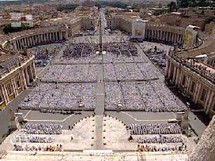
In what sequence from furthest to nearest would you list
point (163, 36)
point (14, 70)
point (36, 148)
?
point (163, 36)
point (14, 70)
point (36, 148)

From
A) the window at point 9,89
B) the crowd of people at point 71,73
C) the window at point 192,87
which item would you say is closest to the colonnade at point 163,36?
the crowd of people at point 71,73

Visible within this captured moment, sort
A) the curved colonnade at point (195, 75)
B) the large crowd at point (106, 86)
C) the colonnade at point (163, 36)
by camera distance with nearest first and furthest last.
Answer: the curved colonnade at point (195, 75), the large crowd at point (106, 86), the colonnade at point (163, 36)

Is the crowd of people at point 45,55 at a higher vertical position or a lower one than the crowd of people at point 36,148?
higher

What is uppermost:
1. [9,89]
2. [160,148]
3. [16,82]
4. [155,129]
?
[16,82]

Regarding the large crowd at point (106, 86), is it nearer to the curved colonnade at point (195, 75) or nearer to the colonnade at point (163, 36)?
the curved colonnade at point (195, 75)

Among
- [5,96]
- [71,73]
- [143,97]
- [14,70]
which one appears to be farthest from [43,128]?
[71,73]

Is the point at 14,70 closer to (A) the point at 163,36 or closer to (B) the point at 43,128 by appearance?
(B) the point at 43,128

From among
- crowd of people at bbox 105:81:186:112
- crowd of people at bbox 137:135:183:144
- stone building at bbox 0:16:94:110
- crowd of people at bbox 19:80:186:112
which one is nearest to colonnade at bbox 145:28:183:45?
crowd of people at bbox 105:81:186:112
